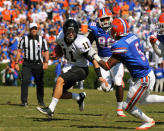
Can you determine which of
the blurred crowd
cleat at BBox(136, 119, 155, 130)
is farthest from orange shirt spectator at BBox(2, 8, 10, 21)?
cleat at BBox(136, 119, 155, 130)

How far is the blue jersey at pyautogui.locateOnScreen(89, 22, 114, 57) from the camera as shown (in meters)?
8.63

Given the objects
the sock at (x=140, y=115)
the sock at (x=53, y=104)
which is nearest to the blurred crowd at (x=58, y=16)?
the sock at (x=53, y=104)

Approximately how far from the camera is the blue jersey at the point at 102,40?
8.63m

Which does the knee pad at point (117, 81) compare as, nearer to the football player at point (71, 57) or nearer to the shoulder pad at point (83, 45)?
the football player at point (71, 57)

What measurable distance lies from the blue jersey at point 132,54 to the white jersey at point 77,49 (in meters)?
0.98

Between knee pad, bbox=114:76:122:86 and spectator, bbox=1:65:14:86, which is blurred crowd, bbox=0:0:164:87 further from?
knee pad, bbox=114:76:122:86

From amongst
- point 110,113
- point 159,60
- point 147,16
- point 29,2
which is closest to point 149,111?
point 110,113

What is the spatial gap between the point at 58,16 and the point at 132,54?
621 inches

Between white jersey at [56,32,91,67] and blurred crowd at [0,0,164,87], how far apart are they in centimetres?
1107

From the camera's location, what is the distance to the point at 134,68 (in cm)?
633

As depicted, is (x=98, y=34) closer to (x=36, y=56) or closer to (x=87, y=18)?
(x=36, y=56)

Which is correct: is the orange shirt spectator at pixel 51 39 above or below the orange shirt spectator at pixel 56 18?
below

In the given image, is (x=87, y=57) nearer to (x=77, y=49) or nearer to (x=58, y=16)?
(x=77, y=49)

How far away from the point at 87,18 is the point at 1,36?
155 inches
